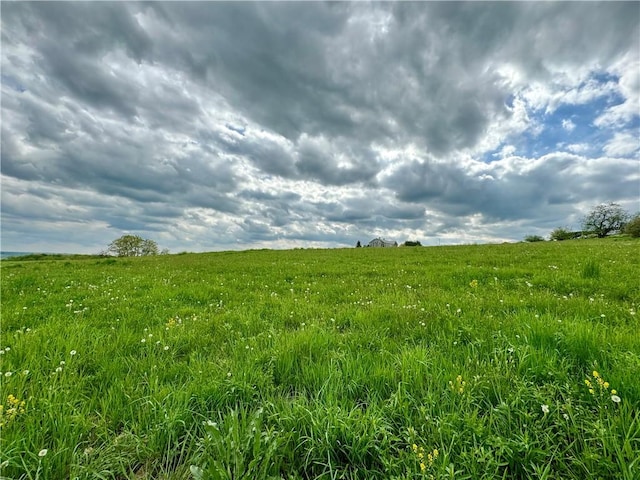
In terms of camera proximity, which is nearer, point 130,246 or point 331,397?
point 331,397

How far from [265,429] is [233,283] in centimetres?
944

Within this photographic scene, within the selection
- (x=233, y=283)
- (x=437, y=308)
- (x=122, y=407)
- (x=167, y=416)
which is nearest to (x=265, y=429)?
(x=167, y=416)

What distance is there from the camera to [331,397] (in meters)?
3.14

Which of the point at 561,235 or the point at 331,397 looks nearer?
the point at 331,397

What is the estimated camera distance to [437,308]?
6418mm

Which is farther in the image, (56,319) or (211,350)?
(56,319)

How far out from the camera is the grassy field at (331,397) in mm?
2387

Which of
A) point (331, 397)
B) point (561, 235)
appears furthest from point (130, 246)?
point (561, 235)

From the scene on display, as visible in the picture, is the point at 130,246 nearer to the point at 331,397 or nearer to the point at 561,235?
the point at 331,397

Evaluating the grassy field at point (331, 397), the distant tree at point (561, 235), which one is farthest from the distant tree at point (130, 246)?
the distant tree at point (561, 235)

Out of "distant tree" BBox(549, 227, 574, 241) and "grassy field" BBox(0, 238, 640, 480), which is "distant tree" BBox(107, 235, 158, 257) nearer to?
"grassy field" BBox(0, 238, 640, 480)

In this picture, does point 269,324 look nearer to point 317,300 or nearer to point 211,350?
point 211,350

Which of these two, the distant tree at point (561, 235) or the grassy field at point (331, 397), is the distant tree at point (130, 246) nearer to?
the grassy field at point (331, 397)

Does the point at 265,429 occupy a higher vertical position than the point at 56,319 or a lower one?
lower
